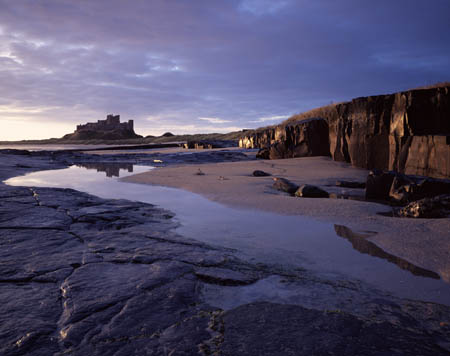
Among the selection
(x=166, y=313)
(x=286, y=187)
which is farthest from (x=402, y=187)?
(x=166, y=313)

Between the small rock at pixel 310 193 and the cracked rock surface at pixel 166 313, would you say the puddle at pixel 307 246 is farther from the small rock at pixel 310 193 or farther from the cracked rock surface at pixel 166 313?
the small rock at pixel 310 193

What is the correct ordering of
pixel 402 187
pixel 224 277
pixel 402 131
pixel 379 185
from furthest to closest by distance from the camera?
pixel 402 131
pixel 379 185
pixel 402 187
pixel 224 277

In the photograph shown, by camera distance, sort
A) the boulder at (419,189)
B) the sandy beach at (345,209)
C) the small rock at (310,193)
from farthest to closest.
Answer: the small rock at (310,193)
the boulder at (419,189)
the sandy beach at (345,209)

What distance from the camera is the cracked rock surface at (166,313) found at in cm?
121

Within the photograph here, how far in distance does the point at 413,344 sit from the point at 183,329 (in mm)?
910

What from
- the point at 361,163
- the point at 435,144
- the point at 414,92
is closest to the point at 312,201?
the point at 435,144

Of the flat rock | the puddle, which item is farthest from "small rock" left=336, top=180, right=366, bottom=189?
the flat rock

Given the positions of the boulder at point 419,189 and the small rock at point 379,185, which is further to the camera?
the small rock at point 379,185

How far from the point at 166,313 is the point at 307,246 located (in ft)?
4.50

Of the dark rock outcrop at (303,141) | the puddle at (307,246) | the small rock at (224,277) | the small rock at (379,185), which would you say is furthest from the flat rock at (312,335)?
the dark rock outcrop at (303,141)

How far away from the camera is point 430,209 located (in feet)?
10.8

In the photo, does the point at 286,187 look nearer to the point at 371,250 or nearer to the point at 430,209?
the point at 430,209

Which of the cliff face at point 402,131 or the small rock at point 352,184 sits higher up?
the cliff face at point 402,131

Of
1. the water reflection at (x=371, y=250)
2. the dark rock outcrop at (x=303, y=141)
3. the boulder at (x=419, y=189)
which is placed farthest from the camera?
the dark rock outcrop at (x=303, y=141)
